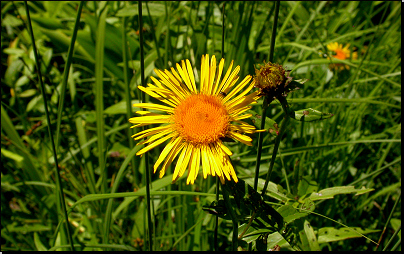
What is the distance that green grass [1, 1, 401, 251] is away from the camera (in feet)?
4.34

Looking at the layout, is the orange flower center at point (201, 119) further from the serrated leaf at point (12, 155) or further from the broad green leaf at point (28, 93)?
the broad green leaf at point (28, 93)

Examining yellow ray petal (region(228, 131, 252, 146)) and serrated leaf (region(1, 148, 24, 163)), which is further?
serrated leaf (region(1, 148, 24, 163))

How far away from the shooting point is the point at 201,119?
100 centimetres

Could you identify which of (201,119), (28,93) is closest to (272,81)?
(201,119)

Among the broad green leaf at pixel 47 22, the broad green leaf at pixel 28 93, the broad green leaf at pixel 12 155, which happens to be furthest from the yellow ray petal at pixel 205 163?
the broad green leaf at pixel 47 22

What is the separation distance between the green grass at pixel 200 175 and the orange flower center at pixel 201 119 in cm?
14

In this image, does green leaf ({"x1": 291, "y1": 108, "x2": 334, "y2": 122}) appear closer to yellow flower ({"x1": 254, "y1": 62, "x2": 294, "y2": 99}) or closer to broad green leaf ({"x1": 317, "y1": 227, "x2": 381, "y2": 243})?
yellow flower ({"x1": 254, "y1": 62, "x2": 294, "y2": 99})

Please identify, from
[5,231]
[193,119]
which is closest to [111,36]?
[5,231]

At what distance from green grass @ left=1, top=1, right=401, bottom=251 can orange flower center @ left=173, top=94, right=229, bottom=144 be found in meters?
0.14

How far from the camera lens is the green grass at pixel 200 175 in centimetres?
132

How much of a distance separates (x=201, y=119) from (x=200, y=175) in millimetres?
697

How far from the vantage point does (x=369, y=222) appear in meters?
1.71

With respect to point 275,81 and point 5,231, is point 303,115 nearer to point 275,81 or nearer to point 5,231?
point 275,81

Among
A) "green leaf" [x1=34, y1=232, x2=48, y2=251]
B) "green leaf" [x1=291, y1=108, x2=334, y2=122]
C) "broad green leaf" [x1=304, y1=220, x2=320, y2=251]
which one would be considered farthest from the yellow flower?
"green leaf" [x1=34, y1=232, x2=48, y2=251]
